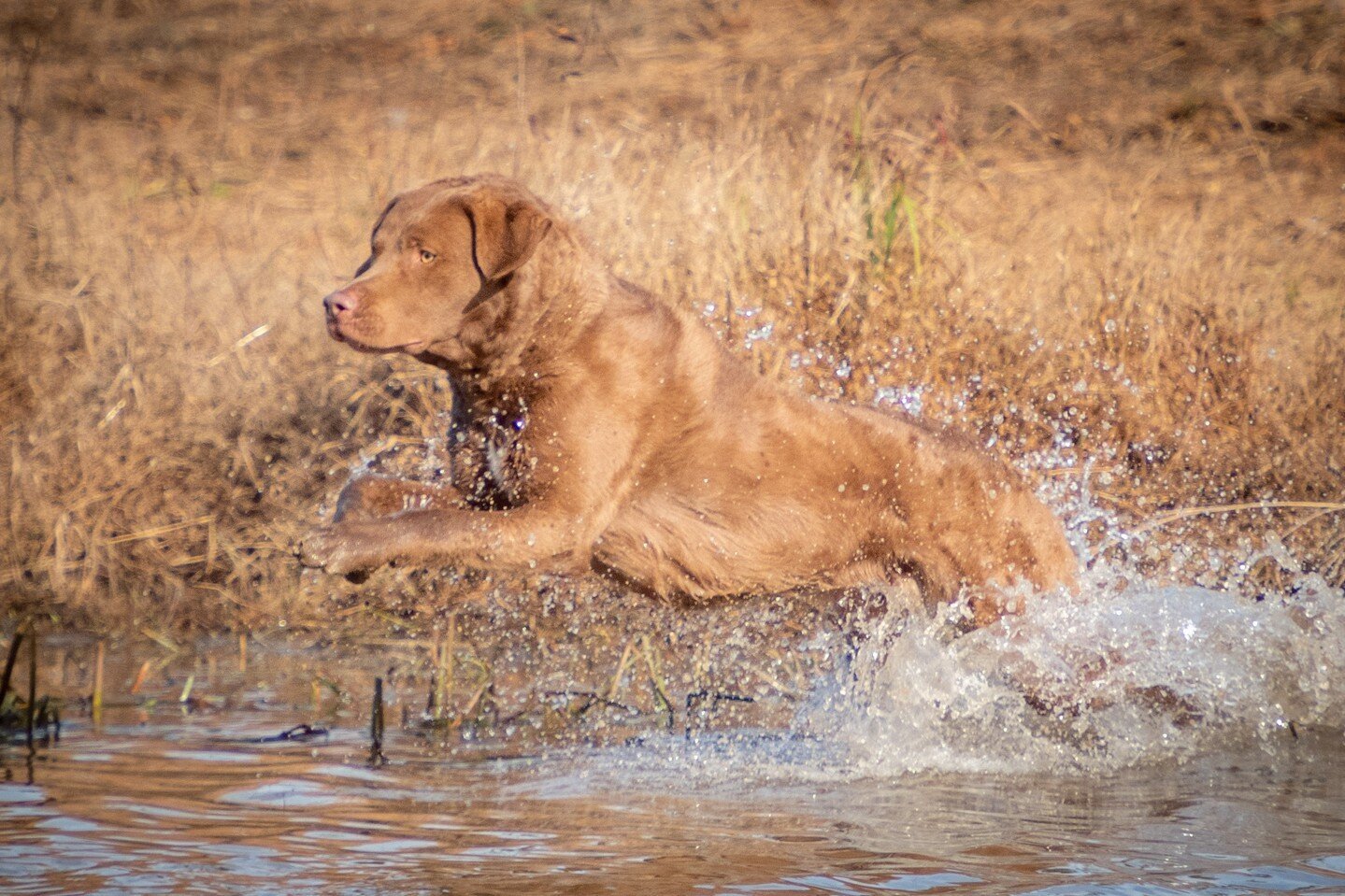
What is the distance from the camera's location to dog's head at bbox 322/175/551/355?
5062 millimetres

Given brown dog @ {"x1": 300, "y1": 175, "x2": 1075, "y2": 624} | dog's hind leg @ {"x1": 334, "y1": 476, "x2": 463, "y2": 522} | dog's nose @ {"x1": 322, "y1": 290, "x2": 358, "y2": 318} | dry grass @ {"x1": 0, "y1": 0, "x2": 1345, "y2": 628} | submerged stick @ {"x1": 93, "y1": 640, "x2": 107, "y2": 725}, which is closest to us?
dog's nose @ {"x1": 322, "y1": 290, "x2": 358, "y2": 318}

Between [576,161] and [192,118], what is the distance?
5.54m

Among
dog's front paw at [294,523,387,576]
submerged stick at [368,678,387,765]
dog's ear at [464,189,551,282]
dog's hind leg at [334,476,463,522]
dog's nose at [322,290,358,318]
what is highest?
dog's ear at [464,189,551,282]

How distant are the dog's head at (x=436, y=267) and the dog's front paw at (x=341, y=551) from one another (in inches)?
21.9

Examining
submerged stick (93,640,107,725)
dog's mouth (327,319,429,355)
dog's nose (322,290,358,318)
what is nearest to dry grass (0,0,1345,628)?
submerged stick (93,640,107,725)

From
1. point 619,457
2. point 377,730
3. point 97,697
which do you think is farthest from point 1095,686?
point 97,697

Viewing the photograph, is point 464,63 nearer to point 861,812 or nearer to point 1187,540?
point 1187,540

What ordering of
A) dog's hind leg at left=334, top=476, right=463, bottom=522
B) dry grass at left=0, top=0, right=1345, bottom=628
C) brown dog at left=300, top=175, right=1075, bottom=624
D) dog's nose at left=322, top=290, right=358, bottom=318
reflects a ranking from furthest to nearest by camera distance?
dry grass at left=0, top=0, right=1345, bottom=628, dog's hind leg at left=334, top=476, right=463, bottom=522, brown dog at left=300, top=175, right=1075, bottom=624, dog's nose at left=322, top=290, right=358, bottom=318

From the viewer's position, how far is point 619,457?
5273mm

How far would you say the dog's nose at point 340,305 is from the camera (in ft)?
16.5

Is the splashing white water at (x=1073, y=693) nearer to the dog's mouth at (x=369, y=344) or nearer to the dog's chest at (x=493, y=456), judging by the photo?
the dog's chest at (x=493, y=456)

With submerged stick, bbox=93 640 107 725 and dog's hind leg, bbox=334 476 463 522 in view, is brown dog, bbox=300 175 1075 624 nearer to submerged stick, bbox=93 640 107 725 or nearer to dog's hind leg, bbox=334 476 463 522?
dog's hind leg, bbox=334 476 463 522

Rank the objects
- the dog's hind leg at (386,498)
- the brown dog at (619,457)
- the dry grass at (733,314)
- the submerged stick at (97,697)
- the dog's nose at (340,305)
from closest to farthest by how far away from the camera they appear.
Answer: the dog's nose at (340,305), the brown dog at (619,457), the dog's hind leg at (386,498), the submerged stick at (97,697), the dry grass at (733,314)

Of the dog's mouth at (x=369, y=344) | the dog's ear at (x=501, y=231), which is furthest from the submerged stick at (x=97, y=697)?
the dog's ear at (x=501, y=231)
